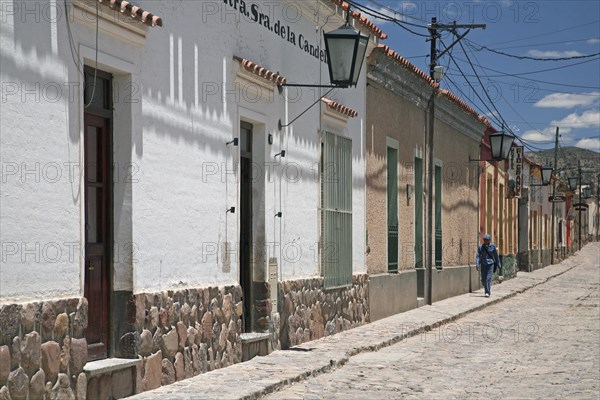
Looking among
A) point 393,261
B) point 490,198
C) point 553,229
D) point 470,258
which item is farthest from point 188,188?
point 553,229

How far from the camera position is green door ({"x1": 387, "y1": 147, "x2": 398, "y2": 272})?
17.3 metres

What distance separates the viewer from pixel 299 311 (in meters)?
12.2

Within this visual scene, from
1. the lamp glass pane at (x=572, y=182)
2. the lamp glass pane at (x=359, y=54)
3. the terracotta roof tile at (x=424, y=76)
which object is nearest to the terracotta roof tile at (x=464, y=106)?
the terracotta roof tile at (x=424, y=76)

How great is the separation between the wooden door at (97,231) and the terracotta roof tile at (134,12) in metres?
0.89

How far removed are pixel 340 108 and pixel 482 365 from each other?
Result: 450cm

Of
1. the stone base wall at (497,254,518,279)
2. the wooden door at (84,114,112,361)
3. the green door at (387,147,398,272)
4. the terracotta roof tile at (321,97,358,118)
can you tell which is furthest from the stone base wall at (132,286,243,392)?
the stone base wall at (497,254,518,279)

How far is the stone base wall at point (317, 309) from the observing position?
11.9 m

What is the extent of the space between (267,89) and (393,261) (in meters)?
7.05

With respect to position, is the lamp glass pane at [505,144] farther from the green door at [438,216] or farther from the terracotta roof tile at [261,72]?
the terracotta roof tile at [261,72]

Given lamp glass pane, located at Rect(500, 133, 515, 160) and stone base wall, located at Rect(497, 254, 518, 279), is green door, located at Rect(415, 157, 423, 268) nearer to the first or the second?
lamp glass pane, located at Rect(500, 133, 515, 160)

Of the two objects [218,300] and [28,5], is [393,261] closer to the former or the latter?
[218,300]

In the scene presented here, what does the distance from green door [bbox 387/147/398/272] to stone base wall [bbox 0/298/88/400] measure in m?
10.7

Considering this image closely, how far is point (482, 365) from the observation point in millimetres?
11164

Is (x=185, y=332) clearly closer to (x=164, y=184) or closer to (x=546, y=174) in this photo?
(x=164, y=184)
